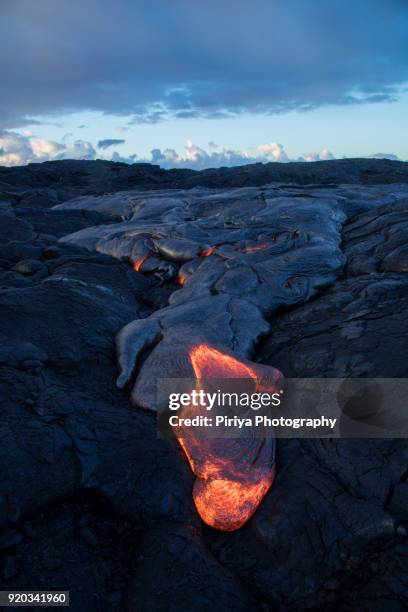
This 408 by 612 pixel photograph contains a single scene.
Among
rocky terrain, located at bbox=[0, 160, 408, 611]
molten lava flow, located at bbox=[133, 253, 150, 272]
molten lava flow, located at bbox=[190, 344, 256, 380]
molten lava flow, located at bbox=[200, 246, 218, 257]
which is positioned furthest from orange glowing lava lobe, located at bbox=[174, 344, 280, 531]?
molten lava flow, located at bbox=[133, 253, 150, 272]

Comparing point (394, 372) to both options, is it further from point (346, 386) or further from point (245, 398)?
point (245, 398)

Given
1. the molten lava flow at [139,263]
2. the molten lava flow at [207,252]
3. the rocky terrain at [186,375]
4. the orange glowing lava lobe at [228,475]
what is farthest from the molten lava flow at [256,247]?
the orange glowing lava lobe at [228,475]

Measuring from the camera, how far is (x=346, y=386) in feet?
11.6

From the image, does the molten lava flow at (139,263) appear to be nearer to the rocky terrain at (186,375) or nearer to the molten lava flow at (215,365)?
the rocky terrain at (186,375)

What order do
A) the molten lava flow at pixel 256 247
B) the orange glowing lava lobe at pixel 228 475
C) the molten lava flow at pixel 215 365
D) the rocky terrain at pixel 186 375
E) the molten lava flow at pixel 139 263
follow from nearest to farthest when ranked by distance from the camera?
the rocky terrain at pixel 186 375 → the orange glowing lava lobe at pixel 228 475 → the molten lava flow at pixel 215 365 → the molten lava flow at pixel 256 247 → the molten lava flow at pixel 139 263

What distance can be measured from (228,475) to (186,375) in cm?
107

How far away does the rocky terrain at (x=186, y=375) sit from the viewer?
8.23 feet

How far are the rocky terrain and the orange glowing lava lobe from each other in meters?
0.05

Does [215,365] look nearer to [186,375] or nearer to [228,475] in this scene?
[186,375]

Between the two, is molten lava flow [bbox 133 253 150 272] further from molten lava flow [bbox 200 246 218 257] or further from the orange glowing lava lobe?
the orange glowing lava lobe

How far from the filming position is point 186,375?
3906 millimetres

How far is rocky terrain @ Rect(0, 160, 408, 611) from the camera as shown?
2510 mm

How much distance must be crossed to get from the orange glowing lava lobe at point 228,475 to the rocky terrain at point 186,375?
46mm

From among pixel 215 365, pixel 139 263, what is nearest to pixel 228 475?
pixel 215 365
